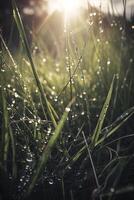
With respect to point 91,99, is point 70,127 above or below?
below

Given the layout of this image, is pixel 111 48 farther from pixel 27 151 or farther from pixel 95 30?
pixel 27 151

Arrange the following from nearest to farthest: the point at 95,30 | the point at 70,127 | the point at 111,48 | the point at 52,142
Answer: the point at 52,142 < the point at 70,127 < the point at 95,30 < the point at 111,48

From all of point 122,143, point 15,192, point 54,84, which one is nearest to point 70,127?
point 122,143

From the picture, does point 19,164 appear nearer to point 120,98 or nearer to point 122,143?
point 122,143

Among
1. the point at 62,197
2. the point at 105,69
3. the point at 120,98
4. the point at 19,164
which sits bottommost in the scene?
the point at 62,197

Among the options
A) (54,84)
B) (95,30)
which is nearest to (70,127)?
(95,30)

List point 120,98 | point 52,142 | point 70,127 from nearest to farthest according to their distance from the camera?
1. point 52,142
2. point 70,127
3. point 120,98

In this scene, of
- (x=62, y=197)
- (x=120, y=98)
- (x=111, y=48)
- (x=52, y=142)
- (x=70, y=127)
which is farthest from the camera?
(x=111, y=48)

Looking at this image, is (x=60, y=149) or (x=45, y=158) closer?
(x=45, y=158)

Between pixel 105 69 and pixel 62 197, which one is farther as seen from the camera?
pixel 105 69
